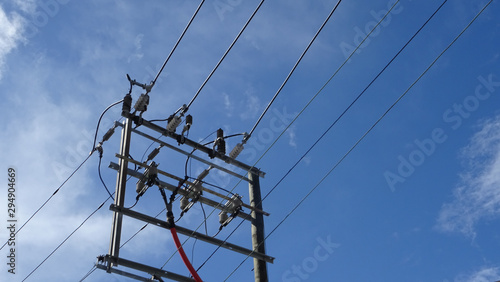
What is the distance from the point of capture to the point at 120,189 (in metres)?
10.3

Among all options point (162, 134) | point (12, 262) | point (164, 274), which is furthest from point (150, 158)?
point (12, 262)

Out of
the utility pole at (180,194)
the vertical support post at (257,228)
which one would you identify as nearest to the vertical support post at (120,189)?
the utility pole at (180,194)

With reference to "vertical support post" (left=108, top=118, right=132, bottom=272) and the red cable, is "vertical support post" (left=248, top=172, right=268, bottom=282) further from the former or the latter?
"vertical support post" (left=108, top=118, right=132, bottom=272)

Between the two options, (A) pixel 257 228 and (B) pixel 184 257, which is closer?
(B) pixel 184 257

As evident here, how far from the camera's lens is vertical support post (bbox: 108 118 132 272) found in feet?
31.3

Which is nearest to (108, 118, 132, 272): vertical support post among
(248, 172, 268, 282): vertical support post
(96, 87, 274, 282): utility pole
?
(96, 87, 274, 282): utility pole

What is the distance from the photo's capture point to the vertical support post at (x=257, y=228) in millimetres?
10562

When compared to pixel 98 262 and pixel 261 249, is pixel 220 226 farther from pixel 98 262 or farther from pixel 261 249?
pixel 98 262

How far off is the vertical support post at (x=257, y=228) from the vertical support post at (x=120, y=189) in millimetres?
2482

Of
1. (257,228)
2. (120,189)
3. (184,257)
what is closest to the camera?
(184,257)

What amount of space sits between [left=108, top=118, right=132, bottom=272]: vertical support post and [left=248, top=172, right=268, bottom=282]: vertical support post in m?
2.48

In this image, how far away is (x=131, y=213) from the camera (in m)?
10.0

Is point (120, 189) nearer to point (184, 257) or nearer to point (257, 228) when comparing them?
point (184, 257)

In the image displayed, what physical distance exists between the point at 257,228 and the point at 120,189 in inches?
104
